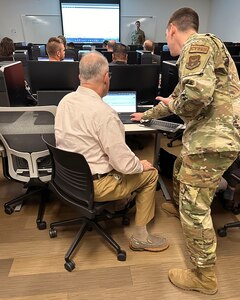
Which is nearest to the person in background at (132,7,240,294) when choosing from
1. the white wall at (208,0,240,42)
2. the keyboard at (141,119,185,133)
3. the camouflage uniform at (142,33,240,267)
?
the camouflage uniform at (142,33,240,267)

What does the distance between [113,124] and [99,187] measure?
380 millimetres

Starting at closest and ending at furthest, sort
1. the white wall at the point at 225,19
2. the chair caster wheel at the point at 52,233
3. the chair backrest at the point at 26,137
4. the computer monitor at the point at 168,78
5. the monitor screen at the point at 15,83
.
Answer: the chair backrest at the point at 26,137 → the chair caster wheel at the point at 52,233 → the monitor screen at the point at 15,83 → the computer monitor at the point at 168,78 → the white wall at the point at 225,19

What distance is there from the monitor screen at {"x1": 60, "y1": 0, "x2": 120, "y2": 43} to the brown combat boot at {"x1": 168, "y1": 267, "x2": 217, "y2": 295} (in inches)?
338

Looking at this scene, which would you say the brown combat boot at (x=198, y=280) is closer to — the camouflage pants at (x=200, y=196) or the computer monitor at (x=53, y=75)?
the camouflage pants at (x=200, y=196)

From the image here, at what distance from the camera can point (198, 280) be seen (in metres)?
1.48

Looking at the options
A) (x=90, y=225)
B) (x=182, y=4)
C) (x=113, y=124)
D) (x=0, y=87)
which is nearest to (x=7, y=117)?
(x=0, y=87)

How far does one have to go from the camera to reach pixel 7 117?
1.73 m

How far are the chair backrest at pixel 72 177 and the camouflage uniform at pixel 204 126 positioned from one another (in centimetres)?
51

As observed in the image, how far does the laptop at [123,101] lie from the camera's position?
2.37 m

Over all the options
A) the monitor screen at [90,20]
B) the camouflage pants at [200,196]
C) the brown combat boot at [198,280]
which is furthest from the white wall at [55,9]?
the brown combat boot at [198,280]

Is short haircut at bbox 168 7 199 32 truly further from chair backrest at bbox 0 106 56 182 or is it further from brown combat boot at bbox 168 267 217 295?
brown combat boot at bbox 168 267 217 295

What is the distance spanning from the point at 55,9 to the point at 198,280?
29.3ft

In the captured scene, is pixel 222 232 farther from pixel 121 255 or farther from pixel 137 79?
pixel 137 79

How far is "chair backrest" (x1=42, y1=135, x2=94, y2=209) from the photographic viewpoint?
Result: 1377 millimetres
